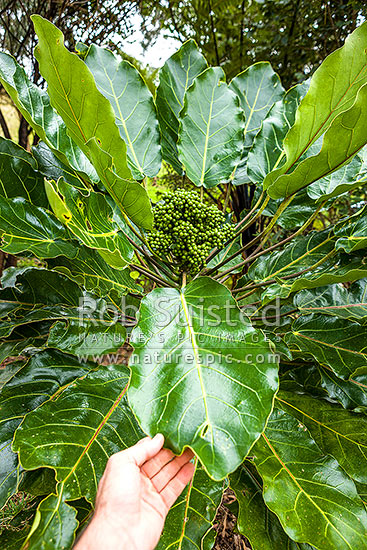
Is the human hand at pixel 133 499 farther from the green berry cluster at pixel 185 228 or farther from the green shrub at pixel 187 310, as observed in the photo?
the green berry cluster at pixel 185 228

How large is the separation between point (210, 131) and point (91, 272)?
0.53 m

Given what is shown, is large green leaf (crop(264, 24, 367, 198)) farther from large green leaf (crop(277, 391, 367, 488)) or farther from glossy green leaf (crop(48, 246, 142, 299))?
large green leaf (crop(277, 391, 367, 488))

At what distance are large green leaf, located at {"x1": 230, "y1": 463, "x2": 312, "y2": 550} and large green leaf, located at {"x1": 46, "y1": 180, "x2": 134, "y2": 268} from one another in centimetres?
60

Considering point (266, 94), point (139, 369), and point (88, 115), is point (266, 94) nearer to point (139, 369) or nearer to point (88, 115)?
point (88, 115)

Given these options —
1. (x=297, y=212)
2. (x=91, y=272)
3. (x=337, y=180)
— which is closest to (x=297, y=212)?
(x=297, y=212)

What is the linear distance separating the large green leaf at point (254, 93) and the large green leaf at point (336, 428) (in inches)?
26.6

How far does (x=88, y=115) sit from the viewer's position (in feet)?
2.16

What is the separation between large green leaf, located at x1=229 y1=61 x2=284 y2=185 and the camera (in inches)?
45.6

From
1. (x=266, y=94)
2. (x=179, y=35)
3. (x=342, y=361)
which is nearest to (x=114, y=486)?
(x=342, y=361)

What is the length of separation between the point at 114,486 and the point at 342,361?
22.4 inches

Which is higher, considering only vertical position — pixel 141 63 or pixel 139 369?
pixel 141 63

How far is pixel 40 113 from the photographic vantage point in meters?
0.88

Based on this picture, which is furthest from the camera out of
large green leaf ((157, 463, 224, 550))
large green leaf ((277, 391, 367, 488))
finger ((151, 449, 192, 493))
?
large green leaf ((277, 391, 367, 488))

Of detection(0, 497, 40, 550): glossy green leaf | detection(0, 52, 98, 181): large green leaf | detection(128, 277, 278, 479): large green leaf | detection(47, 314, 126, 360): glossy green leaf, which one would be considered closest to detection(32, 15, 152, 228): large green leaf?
detection(0, 52, 98, 181): large green leaf
